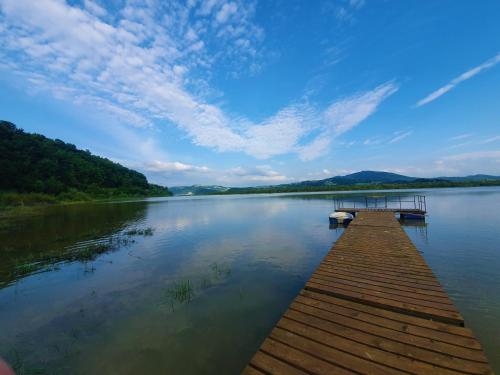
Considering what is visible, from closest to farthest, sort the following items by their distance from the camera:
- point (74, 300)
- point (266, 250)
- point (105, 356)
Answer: point (105, 356) → point (74, 300) → point (266, 250)

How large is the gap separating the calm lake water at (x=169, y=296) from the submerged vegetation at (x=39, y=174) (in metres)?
56.2

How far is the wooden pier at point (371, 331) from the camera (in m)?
3.38

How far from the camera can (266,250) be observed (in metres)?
13.9

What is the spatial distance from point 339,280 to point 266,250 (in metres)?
7.50

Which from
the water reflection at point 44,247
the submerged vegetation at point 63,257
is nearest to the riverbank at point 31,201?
the water reflection at point 44,247

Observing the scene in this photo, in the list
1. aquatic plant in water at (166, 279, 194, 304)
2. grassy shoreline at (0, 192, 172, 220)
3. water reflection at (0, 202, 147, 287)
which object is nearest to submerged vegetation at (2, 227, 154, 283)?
water reflection at (0, 202, 147, 287)

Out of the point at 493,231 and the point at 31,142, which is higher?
the point at 31,142

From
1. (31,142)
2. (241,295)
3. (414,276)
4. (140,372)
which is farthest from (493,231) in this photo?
(31,142)

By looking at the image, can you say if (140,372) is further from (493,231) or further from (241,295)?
(493,231)

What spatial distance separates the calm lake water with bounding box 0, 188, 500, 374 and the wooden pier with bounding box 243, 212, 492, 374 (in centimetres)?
168

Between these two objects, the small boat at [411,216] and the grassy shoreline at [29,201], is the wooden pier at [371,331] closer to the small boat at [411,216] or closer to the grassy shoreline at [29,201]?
the small boat at [411,216]

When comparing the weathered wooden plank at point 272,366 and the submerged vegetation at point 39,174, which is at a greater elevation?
the submerged vegetation at point 39,174

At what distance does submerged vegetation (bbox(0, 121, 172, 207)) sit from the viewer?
62906 millimetres

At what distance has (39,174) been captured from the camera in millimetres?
72812
